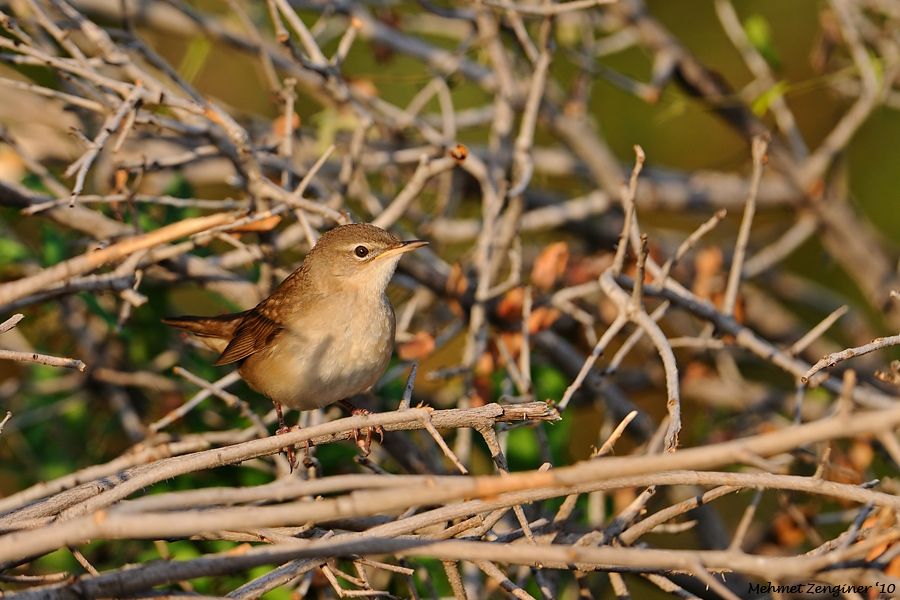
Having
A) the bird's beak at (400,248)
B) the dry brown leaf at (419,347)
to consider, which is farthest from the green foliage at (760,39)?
the dry brown leaf at (419,347)

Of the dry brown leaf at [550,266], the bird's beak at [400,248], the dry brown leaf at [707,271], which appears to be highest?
the bird's beak at [400,248]

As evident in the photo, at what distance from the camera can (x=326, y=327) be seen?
404 cm

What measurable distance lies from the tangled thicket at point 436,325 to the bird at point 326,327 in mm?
149

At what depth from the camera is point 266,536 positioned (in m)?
2.79

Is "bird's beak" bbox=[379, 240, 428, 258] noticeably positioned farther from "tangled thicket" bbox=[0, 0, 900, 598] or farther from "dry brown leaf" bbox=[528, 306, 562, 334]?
"dry brown leaf" bbox=[528, 306, 562, 334]

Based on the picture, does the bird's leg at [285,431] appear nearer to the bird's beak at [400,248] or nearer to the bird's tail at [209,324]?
the bird's tail at [209,324]

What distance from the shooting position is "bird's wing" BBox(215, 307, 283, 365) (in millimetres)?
4199

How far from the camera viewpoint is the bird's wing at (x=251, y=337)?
4.20 metres

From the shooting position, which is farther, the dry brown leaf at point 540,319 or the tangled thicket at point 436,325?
the dry brown leaf at point 540,319

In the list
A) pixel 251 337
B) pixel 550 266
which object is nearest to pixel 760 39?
pixel 550 266

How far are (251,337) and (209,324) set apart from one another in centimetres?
43

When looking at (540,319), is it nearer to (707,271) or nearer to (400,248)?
(400,248)

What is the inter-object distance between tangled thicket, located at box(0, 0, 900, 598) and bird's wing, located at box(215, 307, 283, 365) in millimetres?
141

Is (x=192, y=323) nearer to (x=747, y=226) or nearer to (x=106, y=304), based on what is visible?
(x=106, y=304)
